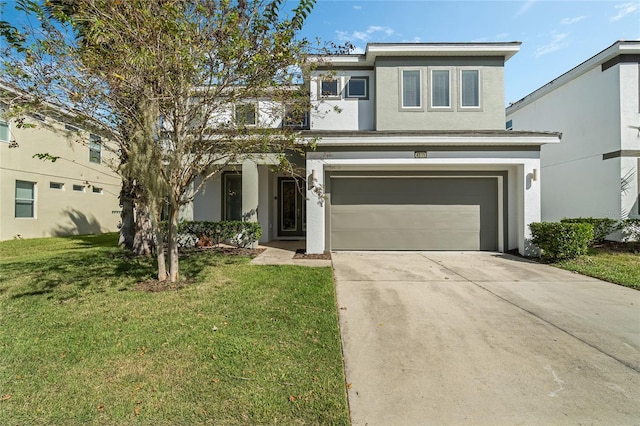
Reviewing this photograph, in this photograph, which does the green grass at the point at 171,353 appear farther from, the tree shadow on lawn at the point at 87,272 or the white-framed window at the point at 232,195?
the white-framed window at the point at 232,195

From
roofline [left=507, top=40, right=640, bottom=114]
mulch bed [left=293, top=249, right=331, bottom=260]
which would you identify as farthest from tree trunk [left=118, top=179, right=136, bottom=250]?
roofline [left=507, top=40, right=640, bottom=114]

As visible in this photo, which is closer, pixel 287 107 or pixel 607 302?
pixel 607 302

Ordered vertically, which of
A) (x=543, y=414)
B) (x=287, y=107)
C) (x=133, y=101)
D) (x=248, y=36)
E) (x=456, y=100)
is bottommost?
(x=543, y=414)

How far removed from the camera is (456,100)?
1039 centimetres

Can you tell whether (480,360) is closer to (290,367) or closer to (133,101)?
(290,367)

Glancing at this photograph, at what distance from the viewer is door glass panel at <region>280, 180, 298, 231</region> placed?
42.2 feet

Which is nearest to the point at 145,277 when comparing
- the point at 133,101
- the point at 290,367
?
the point at 133,101

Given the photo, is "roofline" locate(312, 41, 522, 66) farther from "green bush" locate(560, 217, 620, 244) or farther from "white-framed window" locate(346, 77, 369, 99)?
"green bush" locate(560, 217, 620, 244)

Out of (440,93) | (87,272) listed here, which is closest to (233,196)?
(87,272)

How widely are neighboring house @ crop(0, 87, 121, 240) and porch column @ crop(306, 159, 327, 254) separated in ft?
26.6

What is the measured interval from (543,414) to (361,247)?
24.4ft

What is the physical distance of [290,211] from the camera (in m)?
12.9

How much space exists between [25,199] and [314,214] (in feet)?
46.0

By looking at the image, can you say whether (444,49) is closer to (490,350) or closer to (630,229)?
(630,229)
